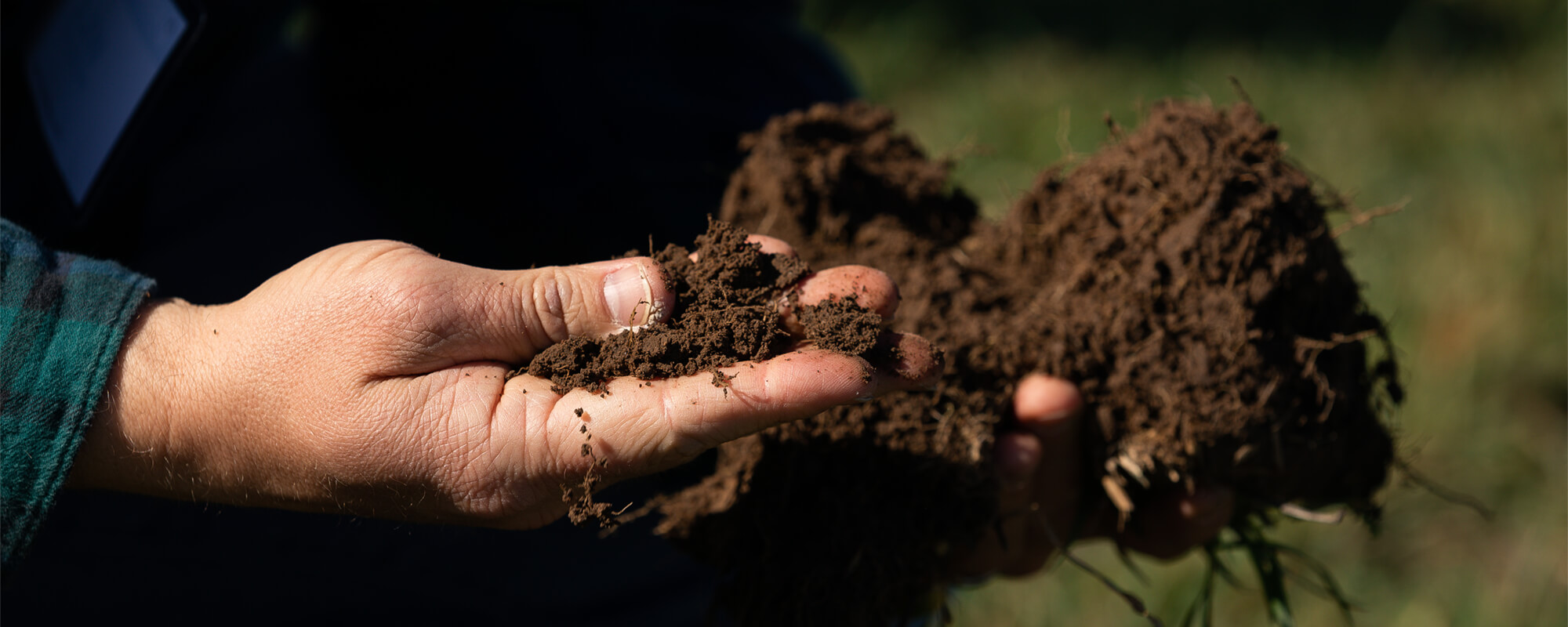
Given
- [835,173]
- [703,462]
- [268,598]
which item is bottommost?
[268,598]

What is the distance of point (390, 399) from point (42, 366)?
0.40m

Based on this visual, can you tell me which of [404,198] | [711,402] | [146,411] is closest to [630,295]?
[711,402]

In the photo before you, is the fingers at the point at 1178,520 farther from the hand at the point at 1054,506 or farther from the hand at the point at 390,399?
the hand at the point at 390,399

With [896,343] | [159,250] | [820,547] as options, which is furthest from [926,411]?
[159,250]

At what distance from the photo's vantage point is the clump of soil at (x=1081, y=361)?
1487mm

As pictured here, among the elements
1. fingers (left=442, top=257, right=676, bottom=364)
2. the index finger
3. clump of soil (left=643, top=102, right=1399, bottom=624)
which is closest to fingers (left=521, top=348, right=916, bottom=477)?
the index finger

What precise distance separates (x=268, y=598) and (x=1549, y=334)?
4495 millimetres

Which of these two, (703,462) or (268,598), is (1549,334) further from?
(268,598)

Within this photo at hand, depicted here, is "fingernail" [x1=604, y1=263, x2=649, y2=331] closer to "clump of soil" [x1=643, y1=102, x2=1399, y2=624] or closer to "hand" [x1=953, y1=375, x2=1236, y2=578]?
"clump of soil" [x1=643, y1=102, x2=1399, y2=624]

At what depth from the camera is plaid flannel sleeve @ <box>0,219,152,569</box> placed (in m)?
0.99

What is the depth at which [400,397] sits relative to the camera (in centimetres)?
107

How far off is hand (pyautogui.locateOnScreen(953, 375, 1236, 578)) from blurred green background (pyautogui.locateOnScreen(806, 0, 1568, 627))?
625 mm

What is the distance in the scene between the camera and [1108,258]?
Answer: 5.43 feet

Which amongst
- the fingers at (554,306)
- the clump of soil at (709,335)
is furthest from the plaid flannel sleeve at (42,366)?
the clump of soil at (709,335)
